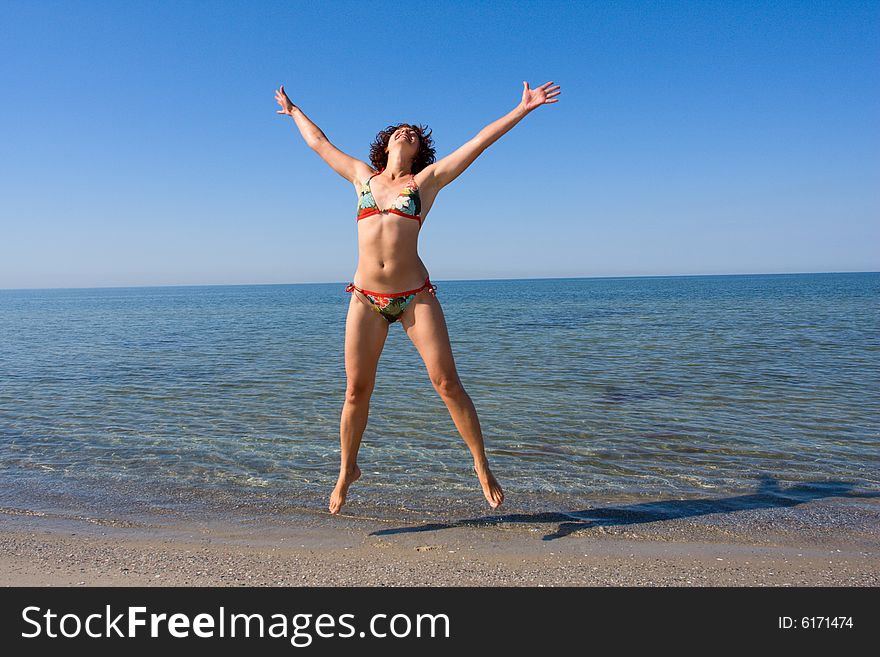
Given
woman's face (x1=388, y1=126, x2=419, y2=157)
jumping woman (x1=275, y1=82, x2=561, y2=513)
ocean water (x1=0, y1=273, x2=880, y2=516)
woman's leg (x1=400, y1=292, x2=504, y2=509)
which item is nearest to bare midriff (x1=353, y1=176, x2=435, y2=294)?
jumping woman (x1=275, y1=82, x2=561, y2=513)

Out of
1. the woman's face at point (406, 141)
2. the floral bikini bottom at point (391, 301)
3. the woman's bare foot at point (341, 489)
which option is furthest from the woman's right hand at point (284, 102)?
the woman's bare foot at point (341, 489)

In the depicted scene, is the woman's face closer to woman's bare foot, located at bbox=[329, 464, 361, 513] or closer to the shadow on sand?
woman's bare foot, located at bbox=[329, 464, 361, 513]

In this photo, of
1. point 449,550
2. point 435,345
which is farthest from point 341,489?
point 435,345

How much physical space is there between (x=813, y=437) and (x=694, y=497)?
3749mm

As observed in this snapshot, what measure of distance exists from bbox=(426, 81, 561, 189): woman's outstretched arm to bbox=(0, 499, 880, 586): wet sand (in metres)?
2.91

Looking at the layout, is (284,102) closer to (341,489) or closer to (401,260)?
(401,260)

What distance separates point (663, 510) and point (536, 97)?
391 centimetres

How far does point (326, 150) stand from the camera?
17.4ft

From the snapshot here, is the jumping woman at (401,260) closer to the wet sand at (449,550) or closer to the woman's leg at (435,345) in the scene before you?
the woman's leg at (435,345)

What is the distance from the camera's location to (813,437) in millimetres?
9000

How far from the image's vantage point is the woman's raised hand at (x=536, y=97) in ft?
15.6

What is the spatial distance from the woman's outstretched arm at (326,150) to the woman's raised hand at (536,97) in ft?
4.41
